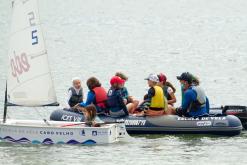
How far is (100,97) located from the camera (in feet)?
86.1

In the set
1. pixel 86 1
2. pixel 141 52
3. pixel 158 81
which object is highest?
pixel 86 1

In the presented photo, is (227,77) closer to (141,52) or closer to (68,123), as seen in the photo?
(141,52)

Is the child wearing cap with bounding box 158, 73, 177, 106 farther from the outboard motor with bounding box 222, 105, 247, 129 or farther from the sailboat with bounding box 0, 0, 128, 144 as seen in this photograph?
the sailboat with bounding box 0, 0, 128, 144

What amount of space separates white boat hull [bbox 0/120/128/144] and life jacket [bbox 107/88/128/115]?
1783mm

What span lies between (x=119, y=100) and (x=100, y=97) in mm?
739

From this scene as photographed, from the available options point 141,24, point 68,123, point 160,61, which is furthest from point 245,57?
point 68,123

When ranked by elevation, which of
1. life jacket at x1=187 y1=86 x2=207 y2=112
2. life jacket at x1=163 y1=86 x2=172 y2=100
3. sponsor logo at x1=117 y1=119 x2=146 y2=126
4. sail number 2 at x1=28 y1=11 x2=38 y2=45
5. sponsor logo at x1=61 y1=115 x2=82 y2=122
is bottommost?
sponsor logo at x1=117 y1=119 x2=146 y2=126

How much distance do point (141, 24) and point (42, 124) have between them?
54.8 meters

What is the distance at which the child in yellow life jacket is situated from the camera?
2584 centimetres

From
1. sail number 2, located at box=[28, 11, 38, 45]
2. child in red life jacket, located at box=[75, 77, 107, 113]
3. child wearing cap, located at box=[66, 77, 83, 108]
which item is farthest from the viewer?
child wearing cap, located at box=[66, 77, 83, 108]

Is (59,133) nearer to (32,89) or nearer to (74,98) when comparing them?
(32,89)

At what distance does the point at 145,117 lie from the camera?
2600cm

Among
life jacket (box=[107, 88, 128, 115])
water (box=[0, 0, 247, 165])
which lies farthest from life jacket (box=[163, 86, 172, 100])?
water (box=[0, 0, 247, 165])

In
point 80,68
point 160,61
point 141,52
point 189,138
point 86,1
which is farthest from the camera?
point 86,1
